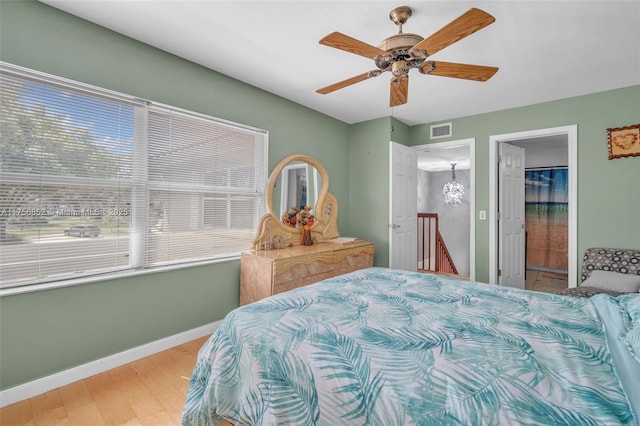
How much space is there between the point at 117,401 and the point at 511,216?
4.68 metres

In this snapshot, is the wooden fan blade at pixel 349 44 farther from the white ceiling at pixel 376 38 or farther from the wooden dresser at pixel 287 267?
the wooden dresser at pixel 287 267

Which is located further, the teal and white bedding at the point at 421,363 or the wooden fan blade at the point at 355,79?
the wooden fan blade at the point at 355,79

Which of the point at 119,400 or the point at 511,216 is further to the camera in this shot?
the point at 511,216

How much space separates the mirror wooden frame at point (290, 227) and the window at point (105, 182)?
0.90 ft

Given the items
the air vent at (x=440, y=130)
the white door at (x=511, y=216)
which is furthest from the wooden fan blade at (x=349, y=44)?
the white door at (x=511, y=216)

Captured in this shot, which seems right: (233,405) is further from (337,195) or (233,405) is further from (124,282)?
(337,195)

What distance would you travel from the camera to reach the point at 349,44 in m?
1.78

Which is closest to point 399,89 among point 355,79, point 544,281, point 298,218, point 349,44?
point 355,79

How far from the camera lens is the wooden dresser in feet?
9.09

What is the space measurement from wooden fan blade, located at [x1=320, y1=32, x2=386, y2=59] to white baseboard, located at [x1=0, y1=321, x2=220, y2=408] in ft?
8.64

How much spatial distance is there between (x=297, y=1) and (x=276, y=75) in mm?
1086

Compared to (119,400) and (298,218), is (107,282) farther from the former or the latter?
(298,218)

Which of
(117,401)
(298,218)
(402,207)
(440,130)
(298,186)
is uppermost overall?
(440,130)

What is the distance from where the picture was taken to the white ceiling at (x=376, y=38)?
77.4 inches
